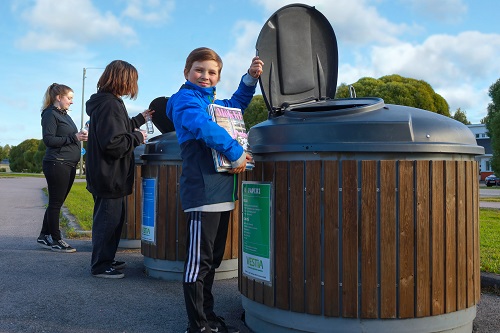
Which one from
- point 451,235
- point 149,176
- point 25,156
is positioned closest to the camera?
point 451,235

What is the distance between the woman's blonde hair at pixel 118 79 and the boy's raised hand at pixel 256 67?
5.60ft

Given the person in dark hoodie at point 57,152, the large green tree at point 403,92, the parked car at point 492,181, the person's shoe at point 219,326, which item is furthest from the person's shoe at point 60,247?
the parked car at point 492,181

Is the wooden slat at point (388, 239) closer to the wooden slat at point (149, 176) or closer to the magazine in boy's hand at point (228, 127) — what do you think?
the magazine in boy's hand at point (228, 127)

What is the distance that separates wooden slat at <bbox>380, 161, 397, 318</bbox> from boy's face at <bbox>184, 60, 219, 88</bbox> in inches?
44.4

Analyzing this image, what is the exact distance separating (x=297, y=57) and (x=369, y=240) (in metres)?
1.55

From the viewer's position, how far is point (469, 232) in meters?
2.93

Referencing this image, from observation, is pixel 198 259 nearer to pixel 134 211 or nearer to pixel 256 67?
pixel 256 67

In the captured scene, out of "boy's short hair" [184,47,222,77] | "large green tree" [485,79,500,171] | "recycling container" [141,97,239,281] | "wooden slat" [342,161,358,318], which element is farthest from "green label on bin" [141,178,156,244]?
"large green tree" [485,79,500,171]

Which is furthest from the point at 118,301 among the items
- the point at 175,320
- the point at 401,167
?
the point at 401,167

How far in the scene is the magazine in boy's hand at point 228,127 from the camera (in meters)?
2.87

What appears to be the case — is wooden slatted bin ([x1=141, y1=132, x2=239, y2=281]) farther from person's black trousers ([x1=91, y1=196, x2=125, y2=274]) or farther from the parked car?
the parked car

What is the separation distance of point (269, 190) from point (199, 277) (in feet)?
2.05

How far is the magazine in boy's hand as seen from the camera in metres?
2.87

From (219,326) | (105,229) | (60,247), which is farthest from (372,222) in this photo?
(60,247)
